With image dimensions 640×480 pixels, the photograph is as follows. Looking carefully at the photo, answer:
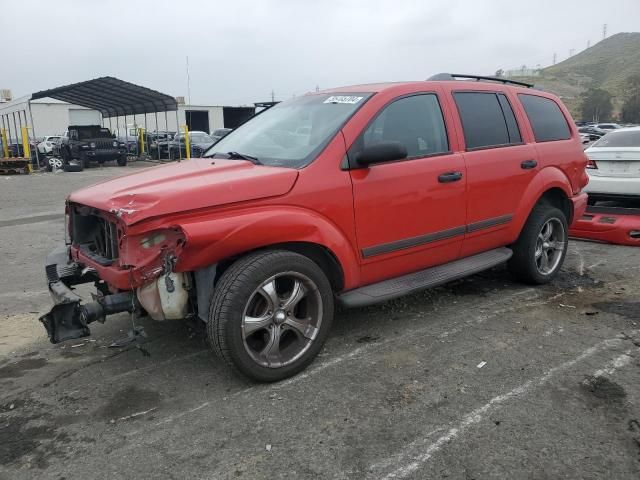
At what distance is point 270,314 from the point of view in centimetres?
321

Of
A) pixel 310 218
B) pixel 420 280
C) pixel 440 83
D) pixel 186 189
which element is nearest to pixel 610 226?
pixel 440 83

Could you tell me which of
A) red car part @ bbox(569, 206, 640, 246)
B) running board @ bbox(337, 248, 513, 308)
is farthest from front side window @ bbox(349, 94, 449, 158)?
red car part @ bbox(569, 206, 640, 246)

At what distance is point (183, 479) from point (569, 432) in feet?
6.27

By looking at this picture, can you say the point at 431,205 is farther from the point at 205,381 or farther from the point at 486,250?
the point at 205,381

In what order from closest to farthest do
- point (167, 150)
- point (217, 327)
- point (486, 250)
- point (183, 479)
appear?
point (183, 479) < point (217, 327) < point (486, 250) < point (167, 150)

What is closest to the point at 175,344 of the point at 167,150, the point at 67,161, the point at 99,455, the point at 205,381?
the point at 205,381

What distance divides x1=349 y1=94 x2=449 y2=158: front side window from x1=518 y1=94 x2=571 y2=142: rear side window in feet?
4.27

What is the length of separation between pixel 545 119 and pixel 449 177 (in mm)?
1754

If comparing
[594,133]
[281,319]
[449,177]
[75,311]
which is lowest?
[281,319]

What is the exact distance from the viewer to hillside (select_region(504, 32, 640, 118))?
367 feet

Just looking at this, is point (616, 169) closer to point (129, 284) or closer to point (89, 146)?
point (129, 284)

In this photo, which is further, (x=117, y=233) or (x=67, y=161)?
(x=67, y=161)

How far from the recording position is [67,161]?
23.2 meters

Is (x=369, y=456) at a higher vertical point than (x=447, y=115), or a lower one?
lower
